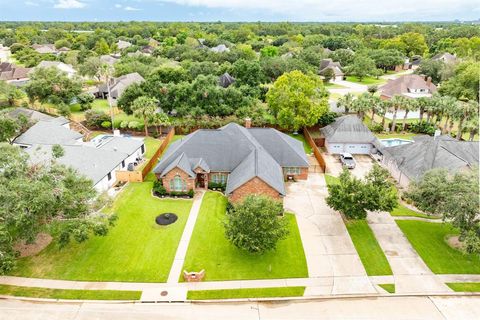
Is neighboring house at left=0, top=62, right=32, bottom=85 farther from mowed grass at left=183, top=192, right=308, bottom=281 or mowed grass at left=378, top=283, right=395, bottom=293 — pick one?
mowed grass at left=378, top=283, right=395, bottom=293

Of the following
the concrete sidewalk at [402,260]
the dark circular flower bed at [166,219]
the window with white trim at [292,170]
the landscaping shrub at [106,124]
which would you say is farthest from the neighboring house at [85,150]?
the concrete sidewalk at [402,260]

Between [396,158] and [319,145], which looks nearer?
[396,158]

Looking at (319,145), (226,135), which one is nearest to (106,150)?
(226,135)

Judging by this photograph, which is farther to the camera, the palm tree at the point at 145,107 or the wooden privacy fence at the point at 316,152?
the palm tree at the point at 145,107

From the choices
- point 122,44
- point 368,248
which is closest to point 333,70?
point 368,248

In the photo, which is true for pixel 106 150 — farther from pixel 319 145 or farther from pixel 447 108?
pixel 447 108

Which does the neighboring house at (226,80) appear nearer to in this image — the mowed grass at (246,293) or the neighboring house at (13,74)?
the neighboring house at (13,74)
